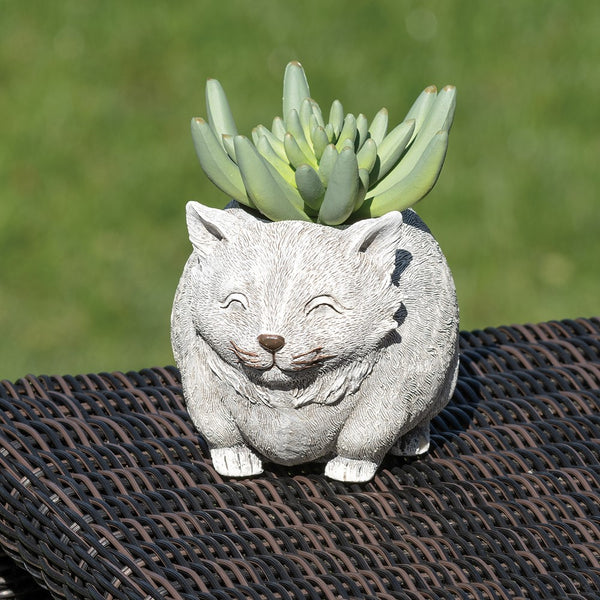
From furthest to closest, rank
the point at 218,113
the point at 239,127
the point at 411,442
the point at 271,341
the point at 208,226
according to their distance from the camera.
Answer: the point at 239,127 → the point at 411,442 → the point at 218,113 → the point at 208,226 → the point at 271,341

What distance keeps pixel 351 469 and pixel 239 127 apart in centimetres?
218

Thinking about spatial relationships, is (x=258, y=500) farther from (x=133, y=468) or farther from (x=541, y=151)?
(x=541, y=151)

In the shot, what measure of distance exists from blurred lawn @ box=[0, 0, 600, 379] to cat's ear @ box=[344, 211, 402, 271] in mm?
1844

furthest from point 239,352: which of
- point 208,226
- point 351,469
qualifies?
point 351,469

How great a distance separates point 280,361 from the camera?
1.60 m

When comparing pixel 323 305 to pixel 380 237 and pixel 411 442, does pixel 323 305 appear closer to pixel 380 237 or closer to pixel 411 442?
pixel 380 237

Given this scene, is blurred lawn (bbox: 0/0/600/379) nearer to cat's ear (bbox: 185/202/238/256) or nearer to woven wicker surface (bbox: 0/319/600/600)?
woven wicker surface (bbox: 0/319/600/600)

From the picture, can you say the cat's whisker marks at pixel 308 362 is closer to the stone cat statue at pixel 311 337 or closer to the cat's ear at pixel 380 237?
the stone cat statue at pixel 311 337

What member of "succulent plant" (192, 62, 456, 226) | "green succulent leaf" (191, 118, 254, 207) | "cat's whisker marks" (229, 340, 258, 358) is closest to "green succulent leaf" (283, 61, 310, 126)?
"succulent plant" (192, 62, 456, 226)

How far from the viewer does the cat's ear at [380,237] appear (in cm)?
163

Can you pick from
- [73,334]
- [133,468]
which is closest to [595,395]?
[133,468]

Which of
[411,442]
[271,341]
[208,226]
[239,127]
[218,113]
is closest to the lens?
[271,341]

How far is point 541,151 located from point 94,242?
1424 mm

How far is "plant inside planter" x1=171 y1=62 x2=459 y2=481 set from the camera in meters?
1.62
